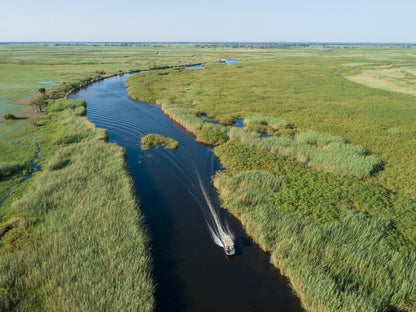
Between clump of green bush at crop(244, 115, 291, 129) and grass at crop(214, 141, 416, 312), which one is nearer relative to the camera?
grass at crop(214, 141, 416, 312)

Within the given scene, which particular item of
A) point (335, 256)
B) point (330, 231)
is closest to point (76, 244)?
point (335, 256)

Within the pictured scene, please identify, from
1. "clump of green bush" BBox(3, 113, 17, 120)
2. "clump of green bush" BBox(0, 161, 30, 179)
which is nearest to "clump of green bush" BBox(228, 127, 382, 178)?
"clump of green bush" BBox(0, 161, 30, 179)

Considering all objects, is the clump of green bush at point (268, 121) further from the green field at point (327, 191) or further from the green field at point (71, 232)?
the green field at point (71, 232)

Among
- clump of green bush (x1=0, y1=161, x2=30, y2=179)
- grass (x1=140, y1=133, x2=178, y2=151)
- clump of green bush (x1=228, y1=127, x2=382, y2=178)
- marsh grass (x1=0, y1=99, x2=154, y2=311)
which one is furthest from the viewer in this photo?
grass (x1=140, y1=133, x2=178, y2=151)

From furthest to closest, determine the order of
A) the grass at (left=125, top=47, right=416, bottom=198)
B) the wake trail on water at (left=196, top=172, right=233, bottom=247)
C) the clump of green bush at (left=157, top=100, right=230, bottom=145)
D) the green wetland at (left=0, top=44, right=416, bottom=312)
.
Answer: the clump of green bush at (left=157, top=100, right=230, bottom=145)
the grass at (left=125, top=47, right=416, bottom=198)
the wake trail on water at (left=196, top=172, right=233, bottom=247)
the green wetland at (left=0, top=44, right=416, bottom=312)

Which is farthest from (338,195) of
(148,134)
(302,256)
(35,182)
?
(35,182)

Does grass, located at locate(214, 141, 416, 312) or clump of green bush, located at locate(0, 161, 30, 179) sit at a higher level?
clump of green bush, located at locate(0, 161, 30, 179)

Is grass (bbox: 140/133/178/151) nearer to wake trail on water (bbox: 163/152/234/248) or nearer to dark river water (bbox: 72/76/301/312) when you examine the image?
dark river water (bbox: 72/76/301/312)

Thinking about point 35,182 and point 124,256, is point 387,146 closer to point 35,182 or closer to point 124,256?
point 124,256
